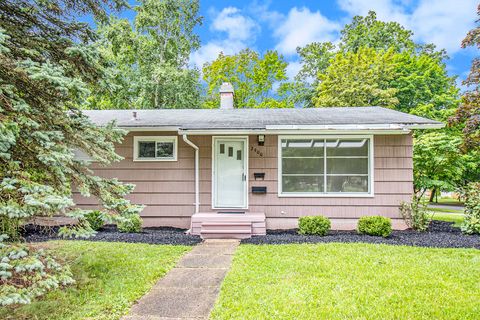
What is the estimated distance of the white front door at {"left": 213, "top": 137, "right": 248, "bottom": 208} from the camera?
311 inches

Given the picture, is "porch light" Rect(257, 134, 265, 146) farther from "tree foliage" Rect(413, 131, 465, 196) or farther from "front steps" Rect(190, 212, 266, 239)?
A: "tree foliage" Rect(413, 131, 465, 196)

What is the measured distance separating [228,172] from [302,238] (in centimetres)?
256

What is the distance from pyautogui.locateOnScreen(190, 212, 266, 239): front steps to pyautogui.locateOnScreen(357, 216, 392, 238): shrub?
219 cm

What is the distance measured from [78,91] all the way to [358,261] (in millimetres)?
4448

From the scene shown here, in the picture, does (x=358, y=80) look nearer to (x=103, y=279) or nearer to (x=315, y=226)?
(x=315, y=226)

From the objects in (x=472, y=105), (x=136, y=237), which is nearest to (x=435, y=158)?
(x=472, y=105)

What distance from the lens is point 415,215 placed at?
284 inches

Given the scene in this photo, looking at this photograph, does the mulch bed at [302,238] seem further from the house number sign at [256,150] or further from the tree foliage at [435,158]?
the tree foliage at [435,158]

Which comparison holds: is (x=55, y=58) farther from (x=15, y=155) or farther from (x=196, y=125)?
(x=196, y=125)

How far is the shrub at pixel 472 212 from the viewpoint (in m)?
6.95

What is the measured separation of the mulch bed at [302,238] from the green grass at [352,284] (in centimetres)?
67

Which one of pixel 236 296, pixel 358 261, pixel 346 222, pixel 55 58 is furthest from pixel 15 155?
pixel 346 222

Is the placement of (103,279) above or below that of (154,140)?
below

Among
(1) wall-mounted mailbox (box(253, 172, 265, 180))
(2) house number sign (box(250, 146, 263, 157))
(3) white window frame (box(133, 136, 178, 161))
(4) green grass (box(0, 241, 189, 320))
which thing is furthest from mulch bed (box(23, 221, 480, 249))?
(2) house number sign (box(250, 146, 263, 157))
